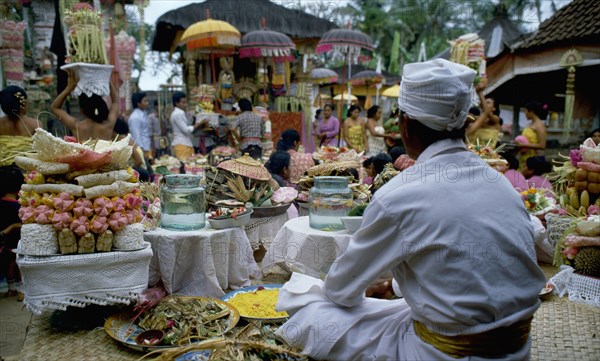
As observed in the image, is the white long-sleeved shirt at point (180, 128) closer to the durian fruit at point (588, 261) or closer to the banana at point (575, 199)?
the banana at point (575, 199)

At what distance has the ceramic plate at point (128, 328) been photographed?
2.81 m

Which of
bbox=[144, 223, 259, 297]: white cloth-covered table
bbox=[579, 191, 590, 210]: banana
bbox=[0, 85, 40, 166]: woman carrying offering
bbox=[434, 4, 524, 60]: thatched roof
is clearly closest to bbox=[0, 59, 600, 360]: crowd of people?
bbox=[144, 223, 259, 297]: white cloth-covered table

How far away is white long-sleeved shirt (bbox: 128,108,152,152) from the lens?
8.62m

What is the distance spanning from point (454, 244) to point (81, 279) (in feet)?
7.58

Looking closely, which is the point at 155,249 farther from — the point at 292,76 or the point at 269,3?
the point at 269,3

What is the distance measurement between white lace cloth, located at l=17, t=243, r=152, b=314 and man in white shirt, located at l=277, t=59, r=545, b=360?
1549 millimetres

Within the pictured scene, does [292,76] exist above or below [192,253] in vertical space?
above

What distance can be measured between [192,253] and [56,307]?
3.22ft

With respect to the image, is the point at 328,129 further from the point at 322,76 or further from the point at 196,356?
the point at 196,356

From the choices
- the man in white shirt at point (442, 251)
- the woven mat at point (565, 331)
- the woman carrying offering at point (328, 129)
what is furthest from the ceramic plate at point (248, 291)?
the woman carrying offering at point (328, 129)

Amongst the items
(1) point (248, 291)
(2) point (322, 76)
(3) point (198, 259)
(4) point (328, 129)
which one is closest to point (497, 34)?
(2) point (322, 76)

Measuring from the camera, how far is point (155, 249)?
345 centimetres

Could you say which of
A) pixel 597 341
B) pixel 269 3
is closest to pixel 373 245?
pixel 597 341

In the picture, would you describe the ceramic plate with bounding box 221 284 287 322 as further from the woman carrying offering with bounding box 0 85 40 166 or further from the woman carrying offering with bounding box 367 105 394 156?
the woman carrying offering with bounding box 367 105 394 156
